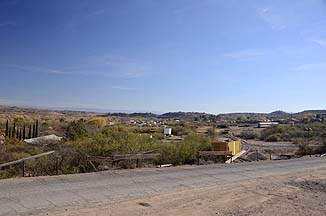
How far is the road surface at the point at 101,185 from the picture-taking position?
10977 millimetres

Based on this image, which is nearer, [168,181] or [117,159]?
[168,181]

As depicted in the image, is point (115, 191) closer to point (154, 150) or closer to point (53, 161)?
point (53, 161)

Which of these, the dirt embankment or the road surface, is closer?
the dirt embankment

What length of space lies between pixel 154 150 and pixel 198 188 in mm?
8246

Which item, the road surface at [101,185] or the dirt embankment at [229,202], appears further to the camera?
the road surface at [101,185]

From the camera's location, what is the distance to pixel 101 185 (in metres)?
14.1

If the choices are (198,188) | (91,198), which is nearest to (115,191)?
(91,198)

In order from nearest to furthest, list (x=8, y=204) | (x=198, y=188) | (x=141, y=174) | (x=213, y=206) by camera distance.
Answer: (x=8, y=204)
(x=213, y=206)
(x=198, y=188)
(x=141, y=174)

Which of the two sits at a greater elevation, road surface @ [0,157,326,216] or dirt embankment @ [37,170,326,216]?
road surface @ [0,157,326,216]

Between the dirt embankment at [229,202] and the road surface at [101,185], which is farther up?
the road surface at [101,185]

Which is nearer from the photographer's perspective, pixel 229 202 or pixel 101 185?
pixel 229 202

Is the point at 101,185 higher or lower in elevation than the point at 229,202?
higher

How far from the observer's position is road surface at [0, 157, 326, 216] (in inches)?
432

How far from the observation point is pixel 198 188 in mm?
14305
